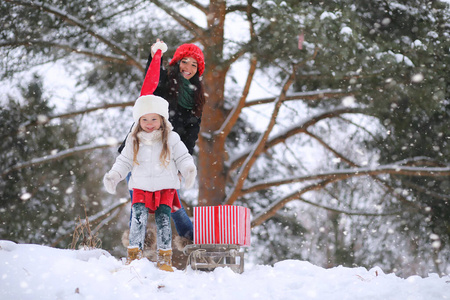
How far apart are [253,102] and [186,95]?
3141mm

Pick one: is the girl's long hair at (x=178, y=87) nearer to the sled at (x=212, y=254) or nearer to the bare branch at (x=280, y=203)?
the sled at (x=212, y=254)

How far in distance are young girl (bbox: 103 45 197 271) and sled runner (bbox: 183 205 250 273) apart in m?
0.25

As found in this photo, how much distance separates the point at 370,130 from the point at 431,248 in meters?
2.02

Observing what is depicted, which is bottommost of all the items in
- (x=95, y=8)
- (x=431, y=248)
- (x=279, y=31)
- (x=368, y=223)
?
(x=431, y=248)

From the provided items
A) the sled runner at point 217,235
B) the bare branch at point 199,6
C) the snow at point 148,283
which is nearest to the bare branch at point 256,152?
the bare branch at point 199,6

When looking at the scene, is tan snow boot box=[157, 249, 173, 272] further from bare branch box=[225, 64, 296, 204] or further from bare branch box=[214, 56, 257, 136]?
bare branch box=[214, 56, 257, 136]

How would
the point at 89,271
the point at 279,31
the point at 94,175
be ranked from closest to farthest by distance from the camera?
the point at 89,271 → the point at 279,31 → the point at 94,175

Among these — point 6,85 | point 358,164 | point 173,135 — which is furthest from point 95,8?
point 358,164

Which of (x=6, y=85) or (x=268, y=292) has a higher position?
(x=6, y=85)

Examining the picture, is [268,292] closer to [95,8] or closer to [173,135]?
[173,135]

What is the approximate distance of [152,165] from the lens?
3.51 m

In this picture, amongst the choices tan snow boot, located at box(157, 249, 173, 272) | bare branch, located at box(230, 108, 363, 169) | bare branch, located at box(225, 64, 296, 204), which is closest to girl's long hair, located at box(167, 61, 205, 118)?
tan snow boot, located at box(157, 249, 173, 272)

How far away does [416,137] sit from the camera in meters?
6.69

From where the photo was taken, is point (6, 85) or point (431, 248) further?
point (431, 248)
